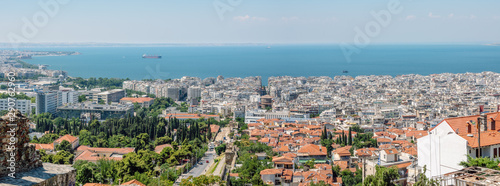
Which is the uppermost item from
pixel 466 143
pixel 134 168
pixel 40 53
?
pixel 40 53

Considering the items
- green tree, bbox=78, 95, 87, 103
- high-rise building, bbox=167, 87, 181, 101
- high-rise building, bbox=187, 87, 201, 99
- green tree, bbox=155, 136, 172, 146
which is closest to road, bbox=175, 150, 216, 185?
green tree, bbox=155, 136, 172, 146

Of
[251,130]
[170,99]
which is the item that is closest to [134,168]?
[251,130]

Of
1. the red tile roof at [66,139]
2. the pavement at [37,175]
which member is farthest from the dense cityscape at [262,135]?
the red tile roof at [66,139]

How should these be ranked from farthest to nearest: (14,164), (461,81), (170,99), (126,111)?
1. (461,81)
2. (170,99)
3. (126,111)
4. (14,164)

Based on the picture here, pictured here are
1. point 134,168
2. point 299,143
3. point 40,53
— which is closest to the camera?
point 134,168

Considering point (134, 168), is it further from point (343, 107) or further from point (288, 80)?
point (288, 80)

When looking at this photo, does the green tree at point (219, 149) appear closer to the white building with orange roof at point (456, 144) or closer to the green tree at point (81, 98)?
the white building with orange roof at point (456, 144)

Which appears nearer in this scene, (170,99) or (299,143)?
(299,143)

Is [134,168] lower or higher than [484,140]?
lower
